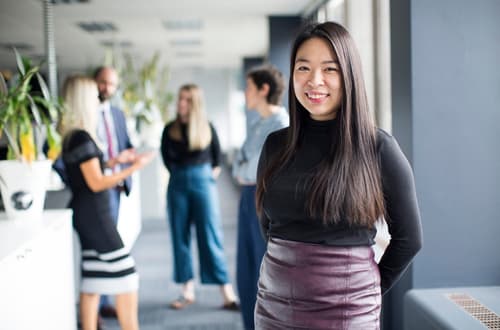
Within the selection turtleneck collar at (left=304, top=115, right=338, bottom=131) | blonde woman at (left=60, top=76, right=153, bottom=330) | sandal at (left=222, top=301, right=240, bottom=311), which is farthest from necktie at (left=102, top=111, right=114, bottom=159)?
turtleneck collar at (left=304, top=115, right=338, bottom=131)

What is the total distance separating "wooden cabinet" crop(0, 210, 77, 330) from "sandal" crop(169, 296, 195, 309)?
1232 millimetres

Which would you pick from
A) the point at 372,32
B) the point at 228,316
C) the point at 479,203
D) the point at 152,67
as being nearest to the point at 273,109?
the point at 372,32

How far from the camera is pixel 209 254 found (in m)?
3.56

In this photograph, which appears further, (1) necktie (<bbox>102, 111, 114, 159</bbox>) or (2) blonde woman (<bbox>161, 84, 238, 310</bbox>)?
(2) blonde woman (<bbox>161, 84, 238, 310</bbox>)

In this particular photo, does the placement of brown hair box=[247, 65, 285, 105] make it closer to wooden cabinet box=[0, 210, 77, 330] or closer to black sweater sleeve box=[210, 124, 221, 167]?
black sweater sleeve box=[210, 124, 221, 167]

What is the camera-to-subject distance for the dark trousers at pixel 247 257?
2705mm

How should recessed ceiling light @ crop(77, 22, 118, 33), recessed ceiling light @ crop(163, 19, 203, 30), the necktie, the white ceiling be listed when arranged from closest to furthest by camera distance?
the necktie < the white ceiling < recessed ceiling light @ crop(77, 22, 118, 33) < recessed ceiling light @ crop(163, 19, 203, 30)

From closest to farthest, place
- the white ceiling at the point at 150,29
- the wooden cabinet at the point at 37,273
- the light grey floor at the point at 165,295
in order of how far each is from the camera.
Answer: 1. the wooden cabinet at the point at 37,273
2. the light grey floor at the point at 165,295
3. the white ceiling at the point at 150,29

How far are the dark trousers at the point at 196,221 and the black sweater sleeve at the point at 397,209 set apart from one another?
225 centimetres

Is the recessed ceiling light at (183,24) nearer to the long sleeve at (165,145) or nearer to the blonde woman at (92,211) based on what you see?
the long sleeve at (165,145)

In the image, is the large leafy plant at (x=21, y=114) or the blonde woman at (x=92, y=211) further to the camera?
the blonde woman at (x=92, y=211)

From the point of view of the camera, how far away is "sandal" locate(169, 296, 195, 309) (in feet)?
11.5

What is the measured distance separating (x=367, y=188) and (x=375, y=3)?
5.93 feet

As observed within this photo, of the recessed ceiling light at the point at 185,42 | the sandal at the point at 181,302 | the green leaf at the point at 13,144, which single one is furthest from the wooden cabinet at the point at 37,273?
the recessed ceiling light at the point at 185,42
